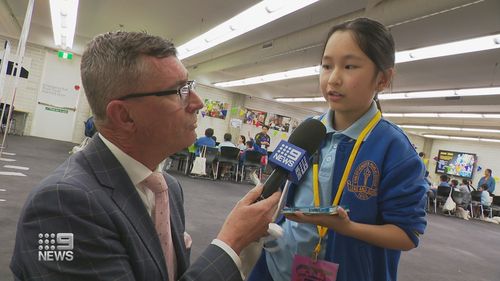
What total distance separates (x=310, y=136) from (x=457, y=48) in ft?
19.8

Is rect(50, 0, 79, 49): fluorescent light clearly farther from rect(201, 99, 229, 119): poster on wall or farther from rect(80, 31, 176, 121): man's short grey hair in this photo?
rect(80, 31, 176, 121): man's short grey hair

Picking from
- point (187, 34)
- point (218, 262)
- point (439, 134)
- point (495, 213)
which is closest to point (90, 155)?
point (218, 262)

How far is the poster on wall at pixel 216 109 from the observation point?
15.1 meters

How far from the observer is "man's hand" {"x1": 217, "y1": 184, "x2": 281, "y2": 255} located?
0.82 metres

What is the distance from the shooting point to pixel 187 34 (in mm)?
9234

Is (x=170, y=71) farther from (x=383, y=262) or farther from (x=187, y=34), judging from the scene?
(x=187, y=34)

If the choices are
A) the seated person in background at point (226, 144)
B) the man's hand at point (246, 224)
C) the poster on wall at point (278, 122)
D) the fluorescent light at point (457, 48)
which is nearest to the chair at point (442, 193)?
the fluorescent light at point (457, 48)

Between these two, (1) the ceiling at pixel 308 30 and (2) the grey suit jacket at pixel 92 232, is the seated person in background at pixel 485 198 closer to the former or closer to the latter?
(1) the ceiling at pixel 308 30

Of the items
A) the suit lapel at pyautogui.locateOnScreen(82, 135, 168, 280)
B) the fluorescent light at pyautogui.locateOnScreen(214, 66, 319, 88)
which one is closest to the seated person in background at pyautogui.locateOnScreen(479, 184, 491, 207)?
the fluorescent light at pyautogui.locateOnScreen(214, 66, 319, 88)

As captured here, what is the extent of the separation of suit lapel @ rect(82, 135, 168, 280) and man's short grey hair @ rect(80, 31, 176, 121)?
0.10m

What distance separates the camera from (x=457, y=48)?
19.2 feet

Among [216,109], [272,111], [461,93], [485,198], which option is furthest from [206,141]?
[485,198]

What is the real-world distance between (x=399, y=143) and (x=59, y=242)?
0.80m

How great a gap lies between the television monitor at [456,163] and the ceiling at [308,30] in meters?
4.77
